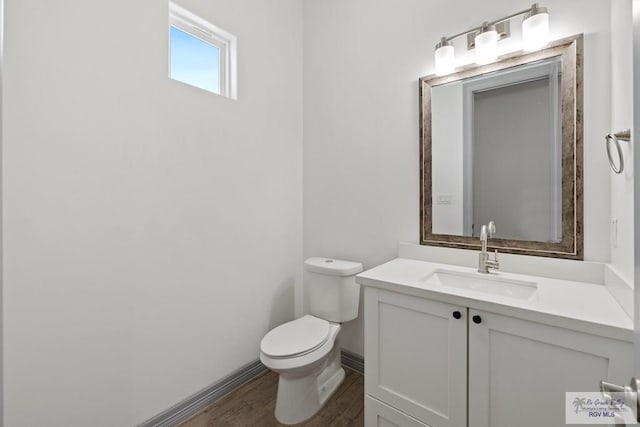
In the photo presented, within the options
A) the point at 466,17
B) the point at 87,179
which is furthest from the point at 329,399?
the point at 466,17

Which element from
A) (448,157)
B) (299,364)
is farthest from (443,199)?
(299,364)

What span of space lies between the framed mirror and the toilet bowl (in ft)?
2.78

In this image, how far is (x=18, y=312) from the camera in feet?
3.68

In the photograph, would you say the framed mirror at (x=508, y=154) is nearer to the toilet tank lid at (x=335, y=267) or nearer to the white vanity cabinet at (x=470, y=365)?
the toilet tank lid at (x=335, y=267)

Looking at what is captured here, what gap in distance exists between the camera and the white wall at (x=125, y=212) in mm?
1143

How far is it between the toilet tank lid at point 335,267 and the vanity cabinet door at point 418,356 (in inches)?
20.1

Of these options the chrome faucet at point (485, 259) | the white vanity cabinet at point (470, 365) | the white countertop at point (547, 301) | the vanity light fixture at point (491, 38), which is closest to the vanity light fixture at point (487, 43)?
the vanity light fixture at point (491, 38)

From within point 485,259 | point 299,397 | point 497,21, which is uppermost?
point 497,21

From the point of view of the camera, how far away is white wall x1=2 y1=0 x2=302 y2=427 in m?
1.14

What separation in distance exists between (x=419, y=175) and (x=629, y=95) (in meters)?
0.93

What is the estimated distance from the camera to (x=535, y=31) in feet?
4.38

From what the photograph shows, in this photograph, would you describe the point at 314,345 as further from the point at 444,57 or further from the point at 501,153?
the point at 444,57

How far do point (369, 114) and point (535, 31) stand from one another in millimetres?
932

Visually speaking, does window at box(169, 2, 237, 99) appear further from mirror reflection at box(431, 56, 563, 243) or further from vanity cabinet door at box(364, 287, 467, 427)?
vanity cabinet door at box(364, 287, 467, 427)
